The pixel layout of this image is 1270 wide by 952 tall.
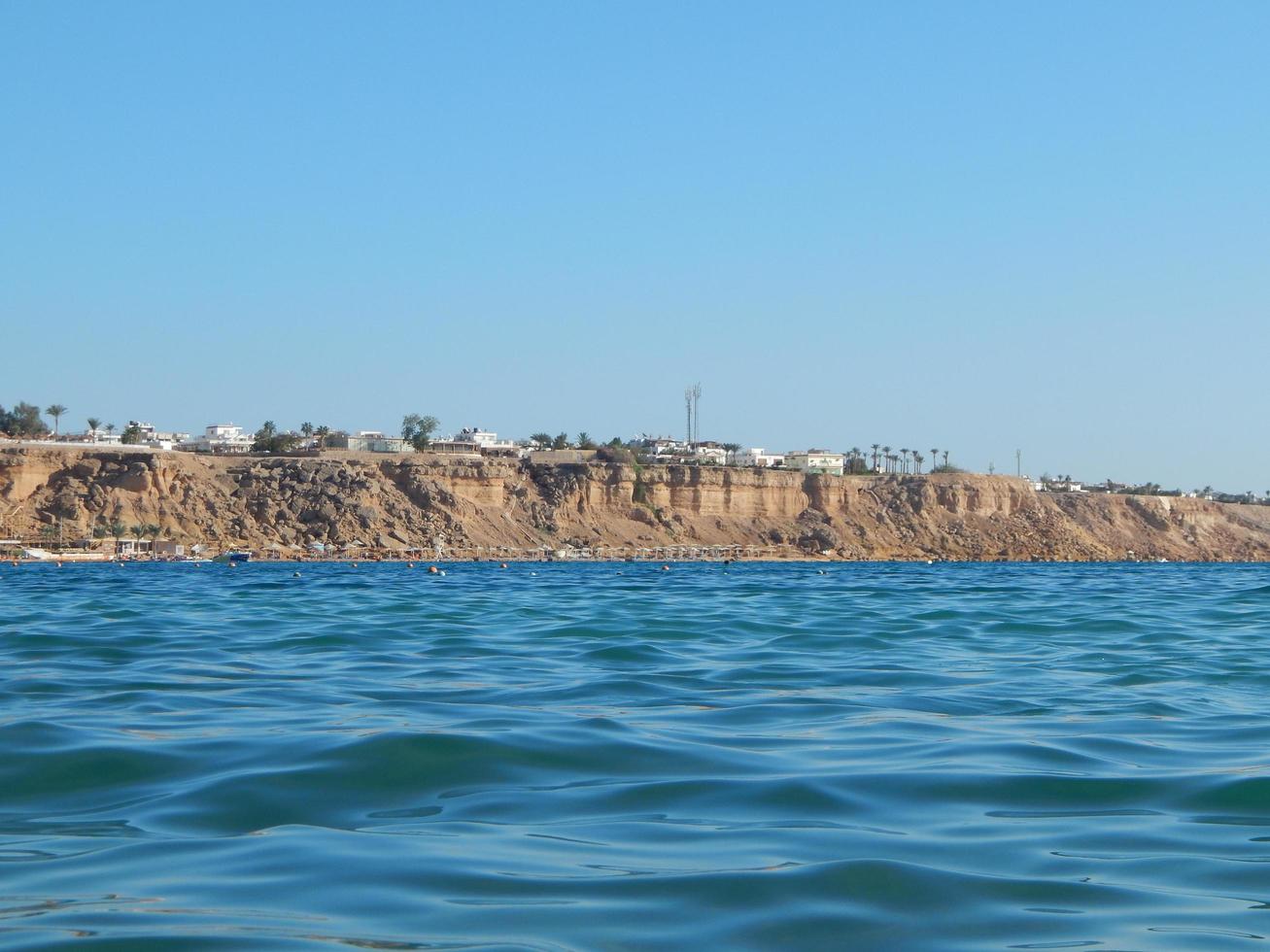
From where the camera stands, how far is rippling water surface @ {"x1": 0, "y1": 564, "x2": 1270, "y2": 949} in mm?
5086

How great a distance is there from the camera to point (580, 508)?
110562 millimetres

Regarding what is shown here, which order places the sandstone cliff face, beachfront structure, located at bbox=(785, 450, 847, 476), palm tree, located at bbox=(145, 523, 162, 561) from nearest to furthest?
palm tree, located at bbox=(145, 523, 162, 561), the sandstone cliff face, beachfront structure, located at bbox=(785, 450, 847, 476)

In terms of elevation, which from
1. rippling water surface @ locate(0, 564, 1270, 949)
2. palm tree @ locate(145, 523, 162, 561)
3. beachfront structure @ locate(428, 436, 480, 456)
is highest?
beachfront structure @ locate(428, 436, 480, 456)

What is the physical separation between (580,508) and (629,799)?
103m

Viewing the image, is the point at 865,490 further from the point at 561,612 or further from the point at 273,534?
the point at 561,612

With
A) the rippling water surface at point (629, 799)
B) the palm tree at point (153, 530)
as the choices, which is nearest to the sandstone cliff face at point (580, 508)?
the palm tree at point (153, 530)

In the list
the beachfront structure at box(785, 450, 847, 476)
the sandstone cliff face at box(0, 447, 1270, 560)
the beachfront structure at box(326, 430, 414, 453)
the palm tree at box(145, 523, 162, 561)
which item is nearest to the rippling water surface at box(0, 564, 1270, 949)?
the palm tree at box(145, 523, 162, 561)

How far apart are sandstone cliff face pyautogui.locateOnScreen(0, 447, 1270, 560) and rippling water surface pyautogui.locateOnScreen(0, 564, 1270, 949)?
267 ft

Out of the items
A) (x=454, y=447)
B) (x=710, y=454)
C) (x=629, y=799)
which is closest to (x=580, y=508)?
(x=454, y=447)

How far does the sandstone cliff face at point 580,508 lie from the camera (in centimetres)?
9269

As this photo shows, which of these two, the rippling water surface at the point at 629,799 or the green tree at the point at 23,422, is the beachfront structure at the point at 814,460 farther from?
the rippling water surface at the point at 629,799

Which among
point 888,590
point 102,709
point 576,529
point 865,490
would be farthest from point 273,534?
point 102,709

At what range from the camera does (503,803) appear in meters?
7.12

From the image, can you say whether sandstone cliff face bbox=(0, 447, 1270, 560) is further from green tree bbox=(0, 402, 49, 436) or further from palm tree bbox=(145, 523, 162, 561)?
green tree bbox=(0, 402, 49, 436)
